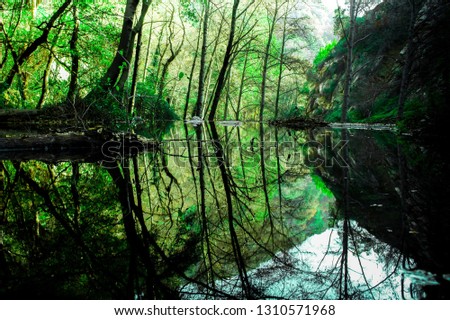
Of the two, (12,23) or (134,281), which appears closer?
(134,281)

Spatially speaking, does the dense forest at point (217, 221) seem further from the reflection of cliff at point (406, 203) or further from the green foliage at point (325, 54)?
the green foliage at point (325, 54)

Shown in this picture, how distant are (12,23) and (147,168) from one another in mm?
11138

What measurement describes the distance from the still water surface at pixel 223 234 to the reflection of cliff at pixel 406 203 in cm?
1

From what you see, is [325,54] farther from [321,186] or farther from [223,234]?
[223,234]

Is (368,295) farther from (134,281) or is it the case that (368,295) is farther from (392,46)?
(392,46)

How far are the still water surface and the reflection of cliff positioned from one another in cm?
1

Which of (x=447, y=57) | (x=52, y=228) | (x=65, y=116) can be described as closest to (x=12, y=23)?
(x=65, y=116)

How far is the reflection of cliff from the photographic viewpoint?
2244 millimetres

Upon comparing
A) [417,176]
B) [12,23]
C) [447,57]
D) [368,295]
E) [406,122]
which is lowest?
[368,295]

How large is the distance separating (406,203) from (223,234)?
69.0 inches

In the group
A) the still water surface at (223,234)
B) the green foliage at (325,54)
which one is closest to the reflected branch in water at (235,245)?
the still water surface at (223,234)

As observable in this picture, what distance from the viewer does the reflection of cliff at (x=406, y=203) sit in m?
2.24

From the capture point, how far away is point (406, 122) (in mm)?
11578

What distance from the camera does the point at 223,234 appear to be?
2.81 metres
